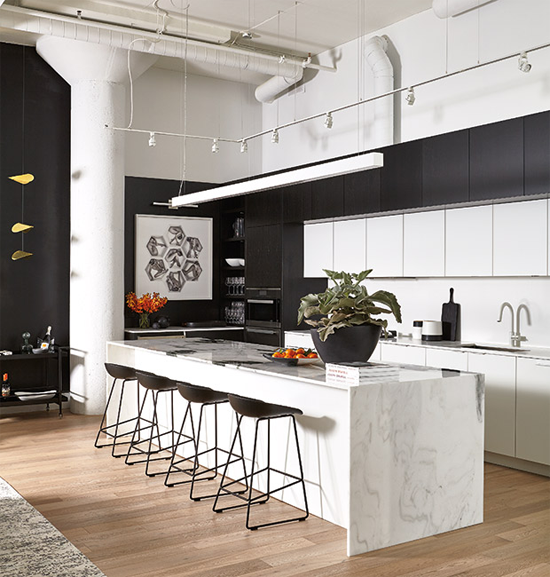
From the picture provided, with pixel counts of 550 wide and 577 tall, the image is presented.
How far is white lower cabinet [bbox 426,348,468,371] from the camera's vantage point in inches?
238

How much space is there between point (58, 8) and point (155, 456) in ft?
13.7

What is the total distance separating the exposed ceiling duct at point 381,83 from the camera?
7.30 m

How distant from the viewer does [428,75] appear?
23.2 ft

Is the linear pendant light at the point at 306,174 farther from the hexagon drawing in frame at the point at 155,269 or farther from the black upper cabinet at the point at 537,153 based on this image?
the hexagon drawing in frame at the point at 155,269

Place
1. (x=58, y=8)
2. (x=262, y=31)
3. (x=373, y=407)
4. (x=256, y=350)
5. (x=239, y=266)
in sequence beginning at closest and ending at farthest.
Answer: (x=373, y=407) < (x=256, y=350) < (x=58, y=8) < (x=262, y=31) < (x=239, y=266)

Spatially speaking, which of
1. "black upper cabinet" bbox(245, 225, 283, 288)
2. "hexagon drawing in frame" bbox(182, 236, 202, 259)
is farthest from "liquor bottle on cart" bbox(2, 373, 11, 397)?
"black upper cabinet" bbox(245, 225, 283, 288)

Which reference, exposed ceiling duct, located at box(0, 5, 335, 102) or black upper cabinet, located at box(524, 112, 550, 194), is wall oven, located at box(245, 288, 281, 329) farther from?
black upper cabinet, located at box(524, 112, 550, 194)

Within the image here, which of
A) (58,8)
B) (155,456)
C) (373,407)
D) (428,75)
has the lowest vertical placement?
(155,456)

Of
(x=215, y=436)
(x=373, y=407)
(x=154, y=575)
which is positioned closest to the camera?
(x=154, y=575)

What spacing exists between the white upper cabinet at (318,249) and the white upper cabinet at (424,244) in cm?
118

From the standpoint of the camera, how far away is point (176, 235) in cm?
920

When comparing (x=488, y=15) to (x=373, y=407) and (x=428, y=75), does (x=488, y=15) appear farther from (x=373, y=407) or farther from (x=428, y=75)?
(x=373, y=407)

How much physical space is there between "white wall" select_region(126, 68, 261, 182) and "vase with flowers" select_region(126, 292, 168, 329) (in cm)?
150

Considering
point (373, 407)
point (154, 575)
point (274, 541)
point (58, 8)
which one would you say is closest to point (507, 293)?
point (373, 407)
